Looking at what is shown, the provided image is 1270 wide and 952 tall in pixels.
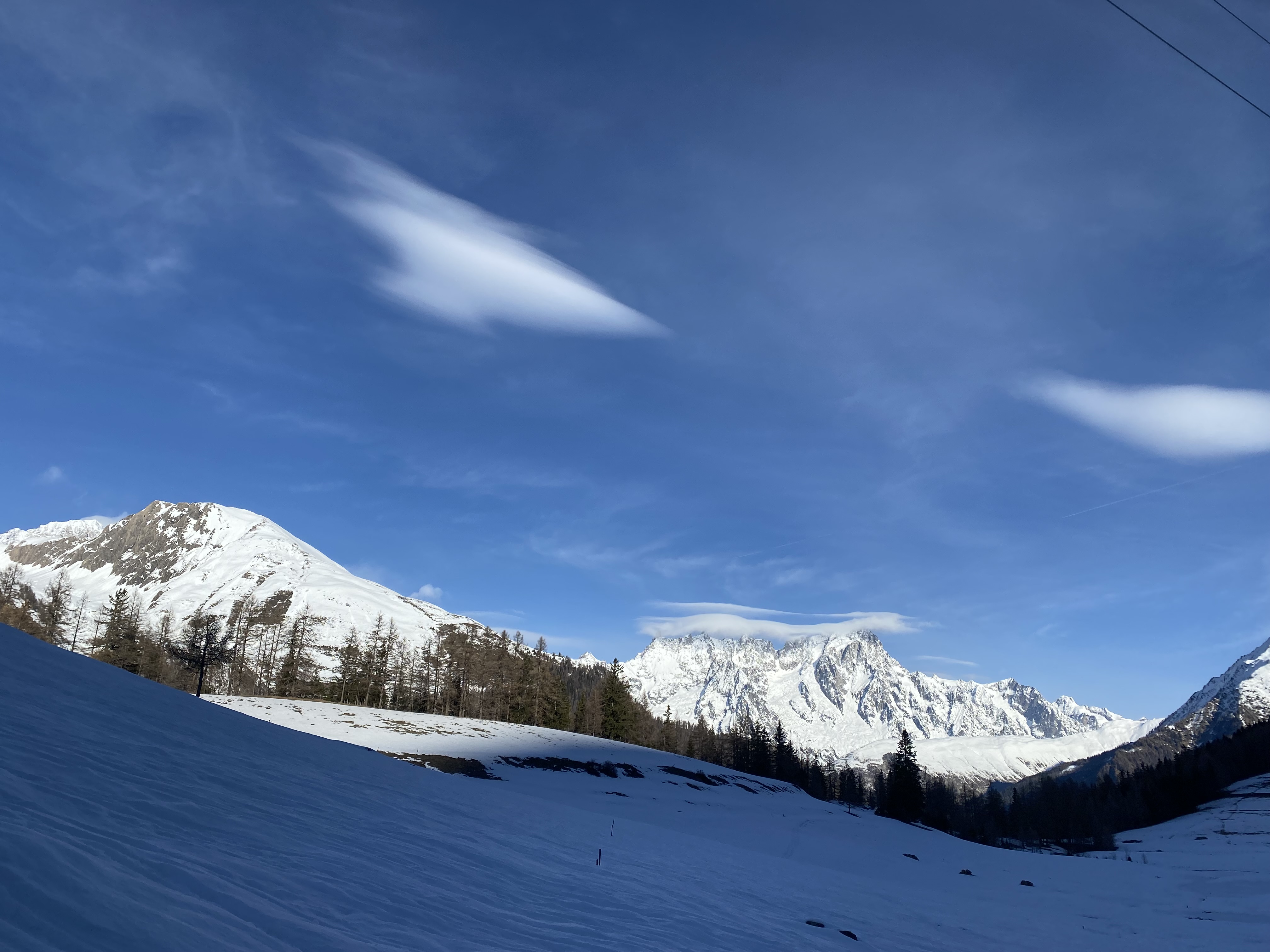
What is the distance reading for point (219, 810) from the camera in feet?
26.2

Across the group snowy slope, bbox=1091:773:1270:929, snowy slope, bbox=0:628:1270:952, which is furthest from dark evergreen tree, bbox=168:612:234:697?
snowy slope, bbox=1091:773:1270:929

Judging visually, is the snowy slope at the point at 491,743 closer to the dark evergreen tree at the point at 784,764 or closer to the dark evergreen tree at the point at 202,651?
the dark evergreen tree at the point at 202,651

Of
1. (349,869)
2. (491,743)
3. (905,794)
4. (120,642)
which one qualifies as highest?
(349,869)

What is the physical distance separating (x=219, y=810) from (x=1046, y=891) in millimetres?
31647

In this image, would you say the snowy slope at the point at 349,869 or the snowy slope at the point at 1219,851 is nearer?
the snowy slope at the point at 349,869

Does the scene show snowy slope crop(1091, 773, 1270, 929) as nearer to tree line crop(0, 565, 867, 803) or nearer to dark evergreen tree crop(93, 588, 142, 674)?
tree line crop(0, 565, 867, 803)

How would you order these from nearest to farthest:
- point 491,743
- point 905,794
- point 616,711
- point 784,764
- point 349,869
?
point 349,869 < point 491,743 < point 905,794 < point 616,711 < point 784,764

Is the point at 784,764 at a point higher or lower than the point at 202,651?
lower

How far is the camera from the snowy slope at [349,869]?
4449 millimetres

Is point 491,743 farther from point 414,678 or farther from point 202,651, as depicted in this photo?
point 414,678

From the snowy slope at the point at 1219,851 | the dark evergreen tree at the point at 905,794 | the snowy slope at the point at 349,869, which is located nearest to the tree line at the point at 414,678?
the dark evergreen tree at the point at 905,794

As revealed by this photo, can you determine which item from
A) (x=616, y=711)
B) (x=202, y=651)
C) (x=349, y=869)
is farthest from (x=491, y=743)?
(x=349, y=869)

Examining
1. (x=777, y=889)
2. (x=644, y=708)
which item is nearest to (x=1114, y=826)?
(x=644, y=708)

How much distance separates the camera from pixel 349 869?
24.4ft
